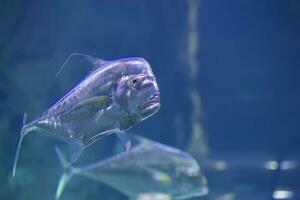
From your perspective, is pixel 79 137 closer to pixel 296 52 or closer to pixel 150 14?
pixel 150 14

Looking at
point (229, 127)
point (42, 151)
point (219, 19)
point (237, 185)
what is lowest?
point (42, 151)

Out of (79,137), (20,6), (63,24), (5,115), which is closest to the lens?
(79,137)

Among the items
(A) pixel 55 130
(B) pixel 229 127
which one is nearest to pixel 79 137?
(A) pixel 55 130

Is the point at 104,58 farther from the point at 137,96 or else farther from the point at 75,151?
the point at 137,96

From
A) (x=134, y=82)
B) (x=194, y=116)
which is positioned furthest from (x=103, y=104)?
(x=194, y=116)

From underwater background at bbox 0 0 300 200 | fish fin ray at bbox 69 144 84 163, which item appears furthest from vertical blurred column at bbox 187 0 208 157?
fish fin ray at bbox 69 144 84 163

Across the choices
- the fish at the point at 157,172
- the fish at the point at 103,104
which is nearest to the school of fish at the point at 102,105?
the fish at the point at 103,104

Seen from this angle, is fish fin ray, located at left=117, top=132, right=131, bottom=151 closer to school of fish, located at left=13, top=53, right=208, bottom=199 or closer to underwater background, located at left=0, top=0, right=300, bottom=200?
school of fish, located at left=13, top=53, right=208, bottom=199
